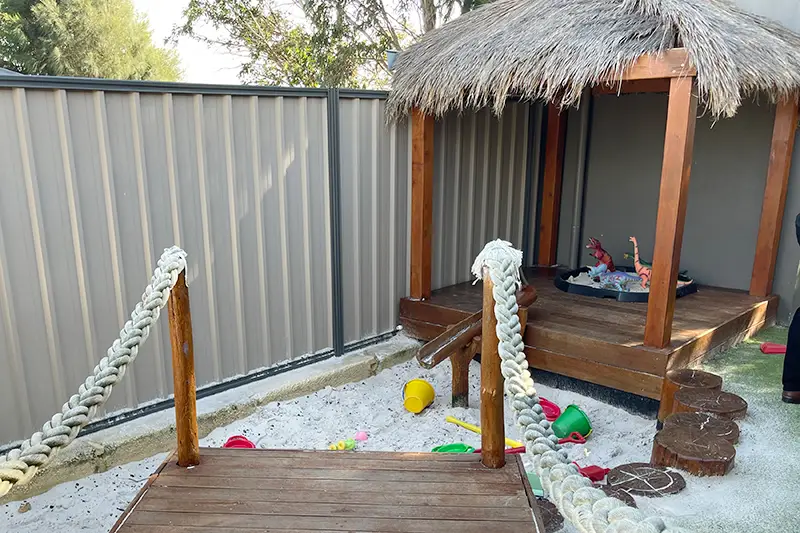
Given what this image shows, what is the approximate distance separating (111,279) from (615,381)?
3.43m

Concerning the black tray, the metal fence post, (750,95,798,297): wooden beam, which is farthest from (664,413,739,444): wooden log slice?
the metal fence post

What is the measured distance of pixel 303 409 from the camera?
171 inches

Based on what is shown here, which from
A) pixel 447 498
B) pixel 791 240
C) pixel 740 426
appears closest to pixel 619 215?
pixel 791 240

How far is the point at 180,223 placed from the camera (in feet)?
12.6

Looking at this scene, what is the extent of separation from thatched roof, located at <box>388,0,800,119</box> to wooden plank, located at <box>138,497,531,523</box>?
2.78 m

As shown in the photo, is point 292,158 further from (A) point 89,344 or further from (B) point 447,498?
(B) point 447,498

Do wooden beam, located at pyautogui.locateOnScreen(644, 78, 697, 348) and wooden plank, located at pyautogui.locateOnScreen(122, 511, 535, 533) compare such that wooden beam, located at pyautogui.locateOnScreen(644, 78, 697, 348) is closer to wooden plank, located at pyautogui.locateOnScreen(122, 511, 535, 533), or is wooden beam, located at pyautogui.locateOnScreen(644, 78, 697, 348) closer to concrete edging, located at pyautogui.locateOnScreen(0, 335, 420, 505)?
concrete edging, located at pyautogui.locateOnScreen(0, 335, 420, 505)

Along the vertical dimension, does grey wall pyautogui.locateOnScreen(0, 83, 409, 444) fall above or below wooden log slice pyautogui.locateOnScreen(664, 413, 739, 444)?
above

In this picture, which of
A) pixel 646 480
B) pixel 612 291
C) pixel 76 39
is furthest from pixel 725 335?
pixel 76 39

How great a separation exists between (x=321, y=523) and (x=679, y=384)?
2642 mm

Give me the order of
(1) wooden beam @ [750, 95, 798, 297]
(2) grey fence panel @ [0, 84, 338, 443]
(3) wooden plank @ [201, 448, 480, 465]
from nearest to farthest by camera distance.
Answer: (3) wooden plank @ [201, 448, 480, 465] < (2) grey fence panel @ [0, 84, 338, 443] < (1) wooden beam @ [750, 95, 798, 297]

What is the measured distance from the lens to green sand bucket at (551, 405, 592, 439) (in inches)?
153

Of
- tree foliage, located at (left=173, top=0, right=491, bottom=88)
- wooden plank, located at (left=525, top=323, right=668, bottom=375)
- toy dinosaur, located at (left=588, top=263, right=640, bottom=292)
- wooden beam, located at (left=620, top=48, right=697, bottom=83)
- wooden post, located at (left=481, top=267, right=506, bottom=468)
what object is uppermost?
tree foliage, located at (left=173, top=0, right=491, bottom=88)

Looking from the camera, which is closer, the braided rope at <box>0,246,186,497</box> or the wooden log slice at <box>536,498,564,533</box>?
the braided rope at <box>0,246,186,497</box>
